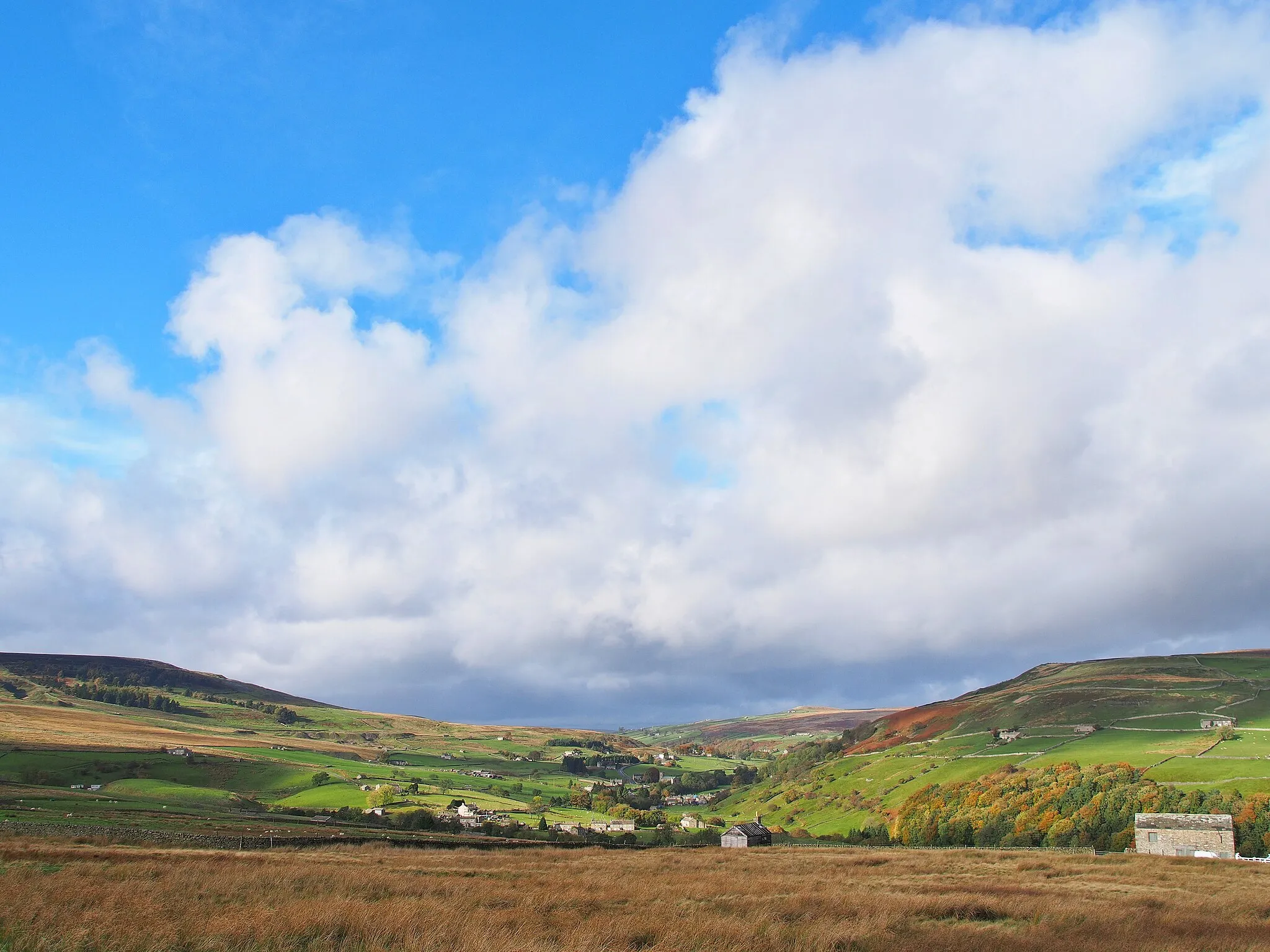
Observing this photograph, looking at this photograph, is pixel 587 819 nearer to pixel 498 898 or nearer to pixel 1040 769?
pixel 1040 769

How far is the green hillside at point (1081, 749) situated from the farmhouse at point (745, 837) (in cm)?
2928

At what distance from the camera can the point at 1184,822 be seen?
90.1 m

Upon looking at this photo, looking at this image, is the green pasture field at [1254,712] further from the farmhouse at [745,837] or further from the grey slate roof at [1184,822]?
the farmhouse at [745,837]

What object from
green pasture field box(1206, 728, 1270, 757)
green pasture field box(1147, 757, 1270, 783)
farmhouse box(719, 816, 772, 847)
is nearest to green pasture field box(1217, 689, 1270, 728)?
green pasture field box(1206, 728, 1270, 757)

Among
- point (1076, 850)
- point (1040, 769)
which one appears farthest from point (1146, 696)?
point (1076, 850)

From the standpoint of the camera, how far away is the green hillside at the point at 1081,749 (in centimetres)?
12019

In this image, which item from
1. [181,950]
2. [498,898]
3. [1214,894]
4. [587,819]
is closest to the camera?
[181,950]

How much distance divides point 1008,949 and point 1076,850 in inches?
3270

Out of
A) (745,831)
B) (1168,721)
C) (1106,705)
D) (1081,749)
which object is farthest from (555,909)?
(1106,705)

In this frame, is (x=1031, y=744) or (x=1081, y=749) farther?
(x=1031, y=744)

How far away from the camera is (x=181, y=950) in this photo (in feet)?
45.3

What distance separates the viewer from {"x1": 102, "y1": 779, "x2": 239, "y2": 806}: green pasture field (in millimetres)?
119688

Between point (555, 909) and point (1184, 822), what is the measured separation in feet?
322

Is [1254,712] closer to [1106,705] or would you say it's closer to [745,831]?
[1106,705]
